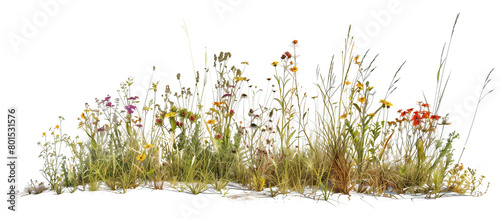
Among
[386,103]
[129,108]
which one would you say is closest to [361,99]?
[386,103]

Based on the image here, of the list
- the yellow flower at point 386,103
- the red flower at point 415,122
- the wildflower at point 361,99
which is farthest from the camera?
the red flower at point 415,122

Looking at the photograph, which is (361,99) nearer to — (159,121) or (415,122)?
(415,122)

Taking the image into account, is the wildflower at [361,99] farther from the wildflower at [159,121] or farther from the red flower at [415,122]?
the wildflower at [159,121]

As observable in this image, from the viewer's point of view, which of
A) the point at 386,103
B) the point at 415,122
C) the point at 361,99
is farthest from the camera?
the point at 415,122

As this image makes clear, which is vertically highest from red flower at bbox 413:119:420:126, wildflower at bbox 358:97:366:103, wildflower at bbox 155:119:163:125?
wildflower at bbox 358:97:366:103

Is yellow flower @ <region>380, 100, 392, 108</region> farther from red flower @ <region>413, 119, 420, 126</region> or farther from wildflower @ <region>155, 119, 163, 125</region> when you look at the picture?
wildflower @ <region>155, 119, 163, 125</region>

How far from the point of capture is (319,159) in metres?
4.14

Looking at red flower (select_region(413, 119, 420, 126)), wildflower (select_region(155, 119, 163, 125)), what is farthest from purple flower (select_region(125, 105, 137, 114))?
red flower (select_region(413, 119, 420, 126))

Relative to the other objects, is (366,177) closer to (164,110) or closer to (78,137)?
(164,110)

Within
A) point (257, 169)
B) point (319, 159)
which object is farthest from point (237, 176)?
point (319, 159)

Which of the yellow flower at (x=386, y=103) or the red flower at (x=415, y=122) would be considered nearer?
the yellow flower at (x=386, y=103)

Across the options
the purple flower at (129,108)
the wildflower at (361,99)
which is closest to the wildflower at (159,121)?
the purple flower at (129,108)

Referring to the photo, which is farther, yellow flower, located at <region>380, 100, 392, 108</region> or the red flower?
the red flower

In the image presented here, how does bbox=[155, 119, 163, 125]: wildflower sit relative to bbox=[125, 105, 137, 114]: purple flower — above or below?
below
